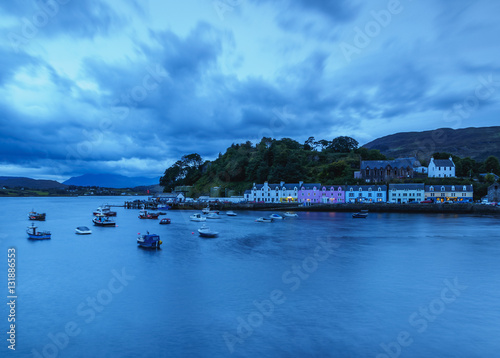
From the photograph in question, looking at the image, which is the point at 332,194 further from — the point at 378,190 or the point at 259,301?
the point at 259,301

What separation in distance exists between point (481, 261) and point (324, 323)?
19068 mm

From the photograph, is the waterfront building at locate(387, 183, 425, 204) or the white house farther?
the white house

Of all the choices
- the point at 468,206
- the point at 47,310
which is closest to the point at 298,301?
the point at 47,310

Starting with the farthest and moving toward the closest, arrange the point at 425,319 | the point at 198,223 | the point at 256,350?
the point at 198,223 → the point at 425,319 → the point at 256,350

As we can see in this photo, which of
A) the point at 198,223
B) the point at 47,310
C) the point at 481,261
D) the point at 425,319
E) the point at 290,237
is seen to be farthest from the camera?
the point at 198,223

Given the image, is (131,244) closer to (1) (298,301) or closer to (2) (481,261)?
(1) (298,301)

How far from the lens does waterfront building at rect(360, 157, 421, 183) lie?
91125 mm

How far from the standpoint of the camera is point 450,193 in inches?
3105

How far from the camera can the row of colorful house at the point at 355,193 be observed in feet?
260

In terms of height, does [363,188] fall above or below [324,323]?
above

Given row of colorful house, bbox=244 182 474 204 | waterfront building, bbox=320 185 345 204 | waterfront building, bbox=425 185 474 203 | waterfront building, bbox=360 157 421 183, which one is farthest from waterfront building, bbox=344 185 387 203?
waterfront building, bbox=425 185 474 203

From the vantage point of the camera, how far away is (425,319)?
15.1 meters

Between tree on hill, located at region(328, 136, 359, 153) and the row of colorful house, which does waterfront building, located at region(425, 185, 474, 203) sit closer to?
the row of colorful house

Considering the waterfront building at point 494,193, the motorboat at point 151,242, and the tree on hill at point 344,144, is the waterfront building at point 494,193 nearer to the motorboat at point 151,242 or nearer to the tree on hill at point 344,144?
the tree on hill at point 344,144
